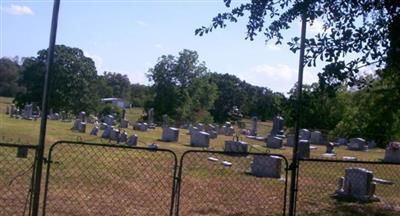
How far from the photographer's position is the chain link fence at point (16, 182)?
700 centimetres

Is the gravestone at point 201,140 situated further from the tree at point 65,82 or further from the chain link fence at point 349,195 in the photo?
the tree at point 65,82

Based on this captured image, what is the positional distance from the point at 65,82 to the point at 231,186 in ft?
216

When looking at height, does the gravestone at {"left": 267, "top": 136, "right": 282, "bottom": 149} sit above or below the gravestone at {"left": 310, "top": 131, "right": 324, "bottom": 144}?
below

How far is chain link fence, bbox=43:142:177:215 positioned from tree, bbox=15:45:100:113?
5713cm

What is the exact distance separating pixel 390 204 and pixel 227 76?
103 metres

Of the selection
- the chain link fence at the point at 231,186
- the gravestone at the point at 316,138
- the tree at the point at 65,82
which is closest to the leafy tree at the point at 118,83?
the tree at the point at 65,82

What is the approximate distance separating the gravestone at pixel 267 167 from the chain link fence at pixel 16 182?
6.69 metres

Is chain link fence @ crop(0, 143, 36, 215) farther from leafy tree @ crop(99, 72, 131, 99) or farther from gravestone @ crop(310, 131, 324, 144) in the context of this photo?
leafy tree @ crop(99, 72, 131, 99)

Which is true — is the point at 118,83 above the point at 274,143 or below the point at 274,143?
above

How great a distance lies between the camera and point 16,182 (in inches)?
455

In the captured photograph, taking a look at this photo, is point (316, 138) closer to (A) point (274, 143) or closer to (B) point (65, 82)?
(A) point (274, 143)

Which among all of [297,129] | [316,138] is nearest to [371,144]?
[316,138]

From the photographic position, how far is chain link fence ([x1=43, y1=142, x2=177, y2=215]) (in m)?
9.29

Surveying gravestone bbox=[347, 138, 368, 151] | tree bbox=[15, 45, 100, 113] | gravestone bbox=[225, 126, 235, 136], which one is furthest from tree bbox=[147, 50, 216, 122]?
gravestone bbox=[347, 138, 368, 151]
